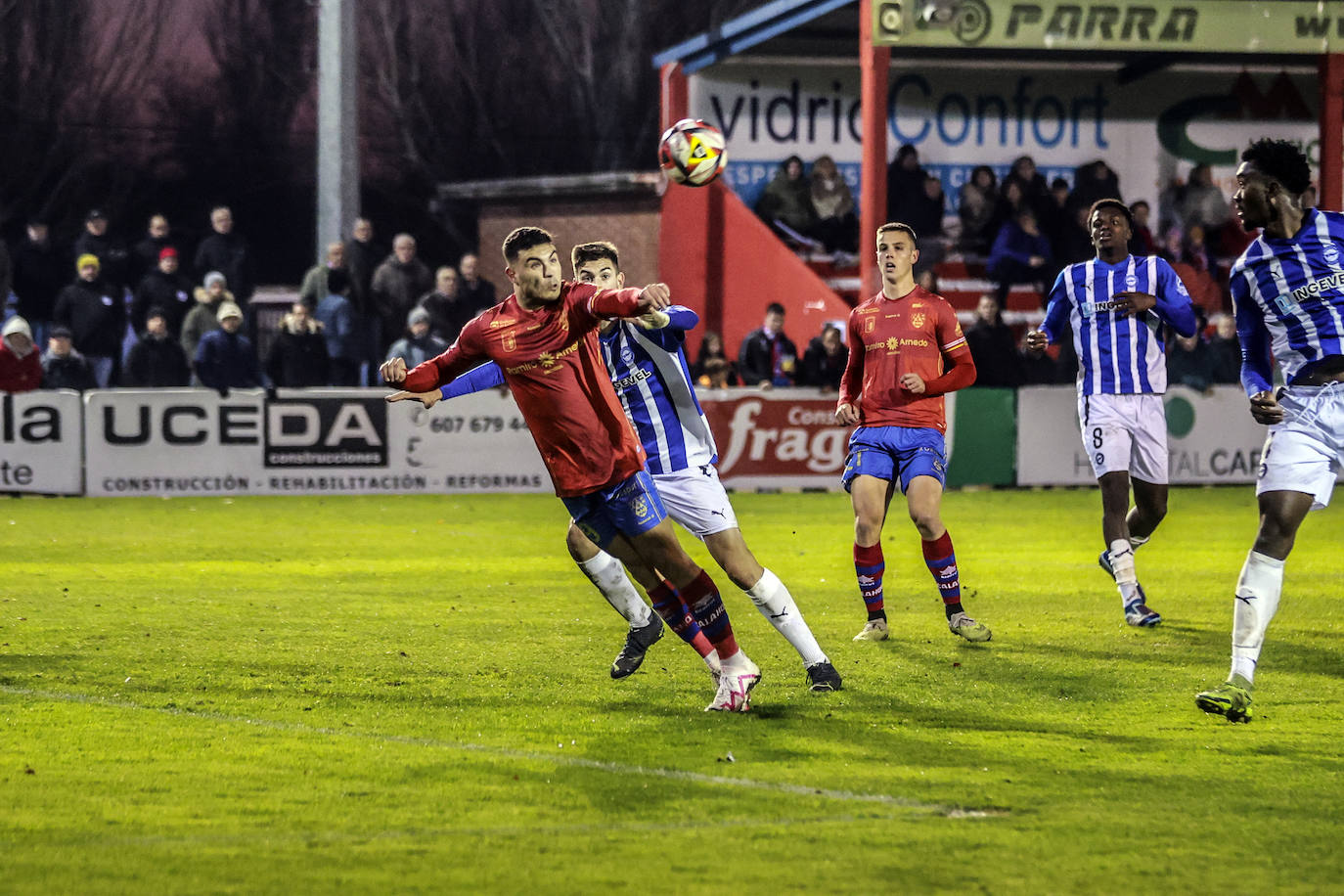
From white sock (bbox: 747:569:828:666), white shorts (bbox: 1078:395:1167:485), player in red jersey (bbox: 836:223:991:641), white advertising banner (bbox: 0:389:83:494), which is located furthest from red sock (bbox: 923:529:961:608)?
white advertising banner (bbox: 0:389:83:494)

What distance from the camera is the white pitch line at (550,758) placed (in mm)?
5316

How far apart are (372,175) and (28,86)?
A: 21.3 ft

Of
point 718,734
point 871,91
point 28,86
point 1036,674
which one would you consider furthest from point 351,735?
point 28,86

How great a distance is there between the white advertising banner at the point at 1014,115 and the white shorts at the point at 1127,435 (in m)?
15.5

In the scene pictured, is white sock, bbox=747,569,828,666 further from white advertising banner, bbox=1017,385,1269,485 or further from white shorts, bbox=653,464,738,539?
white advertising banner, bbox=1017,385,1269,485

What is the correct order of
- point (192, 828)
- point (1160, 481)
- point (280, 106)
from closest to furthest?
point (192, 828) → point (1160, 481) → point (280, 106)

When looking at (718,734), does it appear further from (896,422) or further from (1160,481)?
(1160,481)

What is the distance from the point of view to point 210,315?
18.7 meters

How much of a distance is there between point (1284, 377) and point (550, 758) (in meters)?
3.14

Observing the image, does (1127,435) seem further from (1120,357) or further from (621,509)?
(621,509)

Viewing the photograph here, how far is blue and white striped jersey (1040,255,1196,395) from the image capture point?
9578 mm

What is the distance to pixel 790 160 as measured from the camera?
2345 centimetres

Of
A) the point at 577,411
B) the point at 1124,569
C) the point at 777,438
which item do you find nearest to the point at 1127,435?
the point at 1124,569

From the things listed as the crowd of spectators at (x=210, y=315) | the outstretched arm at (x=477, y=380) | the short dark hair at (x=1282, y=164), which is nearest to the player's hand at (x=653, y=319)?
the outstretched arm at (x=477, y=380)
